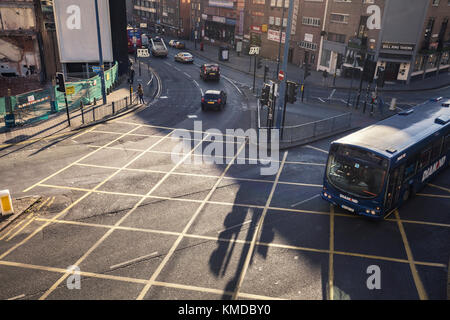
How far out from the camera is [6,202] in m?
13.6

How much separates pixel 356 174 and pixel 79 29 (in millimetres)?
29750

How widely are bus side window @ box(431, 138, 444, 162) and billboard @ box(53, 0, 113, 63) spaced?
1184 inches

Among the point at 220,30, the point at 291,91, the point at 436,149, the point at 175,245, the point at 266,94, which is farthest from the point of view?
the point at 220,30

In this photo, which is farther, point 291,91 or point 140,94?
point 140,94

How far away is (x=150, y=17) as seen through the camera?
10081 cm

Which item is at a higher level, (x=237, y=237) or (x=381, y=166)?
(x=381, y=166)

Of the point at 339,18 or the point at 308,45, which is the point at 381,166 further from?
the point at 308,45

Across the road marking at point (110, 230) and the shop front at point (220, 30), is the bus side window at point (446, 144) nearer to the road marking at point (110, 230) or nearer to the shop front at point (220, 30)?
the road marking at point (110, 230)

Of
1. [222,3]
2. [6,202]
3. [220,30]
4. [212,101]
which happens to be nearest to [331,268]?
[6,202]

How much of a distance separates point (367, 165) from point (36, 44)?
3229 centimetres

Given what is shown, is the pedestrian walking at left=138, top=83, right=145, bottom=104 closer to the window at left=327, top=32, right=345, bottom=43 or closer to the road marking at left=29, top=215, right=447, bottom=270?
the road marking at left=29, top=215, right=447, bottom=270

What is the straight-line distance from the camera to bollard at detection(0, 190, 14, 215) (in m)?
13.5

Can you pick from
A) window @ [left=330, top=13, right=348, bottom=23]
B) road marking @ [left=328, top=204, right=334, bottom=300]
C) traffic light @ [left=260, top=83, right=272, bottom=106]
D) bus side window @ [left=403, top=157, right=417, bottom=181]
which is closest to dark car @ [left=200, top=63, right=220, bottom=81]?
window @ [left=330, top=13, right=348, bottom=23]

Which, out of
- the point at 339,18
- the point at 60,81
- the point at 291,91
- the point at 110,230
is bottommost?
the point at 110,230
